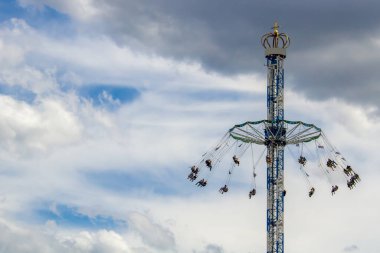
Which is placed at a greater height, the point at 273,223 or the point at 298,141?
the point at 298,141

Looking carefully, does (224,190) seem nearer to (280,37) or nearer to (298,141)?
(298,141)

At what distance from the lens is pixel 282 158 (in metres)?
181

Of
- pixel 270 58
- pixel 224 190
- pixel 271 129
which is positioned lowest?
pixel 224 190

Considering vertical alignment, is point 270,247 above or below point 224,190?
below

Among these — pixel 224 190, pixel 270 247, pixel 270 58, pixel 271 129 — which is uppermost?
pixel 270 58

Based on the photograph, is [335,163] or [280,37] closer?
[335,163]

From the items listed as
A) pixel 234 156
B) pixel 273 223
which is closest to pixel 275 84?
pixel 234 156

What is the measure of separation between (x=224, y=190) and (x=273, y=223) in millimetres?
12558

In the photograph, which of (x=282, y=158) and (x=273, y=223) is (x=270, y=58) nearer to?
(x=282, y=158)

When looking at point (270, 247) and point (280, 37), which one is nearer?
point (270, 247)

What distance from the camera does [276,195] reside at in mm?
179375

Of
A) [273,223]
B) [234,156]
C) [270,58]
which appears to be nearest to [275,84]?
[270,58]

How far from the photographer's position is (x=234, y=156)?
589 ft

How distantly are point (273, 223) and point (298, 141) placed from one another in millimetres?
18178
